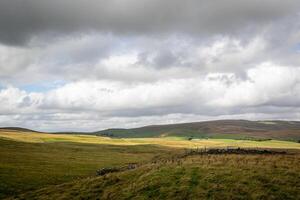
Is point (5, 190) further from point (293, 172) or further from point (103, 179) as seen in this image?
point (293, 172)

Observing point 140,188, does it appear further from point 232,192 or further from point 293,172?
point 293,172

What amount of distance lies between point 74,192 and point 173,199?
499 inches

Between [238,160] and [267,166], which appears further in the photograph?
[238,160]

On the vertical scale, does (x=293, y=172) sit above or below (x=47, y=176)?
above

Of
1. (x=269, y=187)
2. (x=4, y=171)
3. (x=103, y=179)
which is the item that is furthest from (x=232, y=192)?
(x=4, y=171)

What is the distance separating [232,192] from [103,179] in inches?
668

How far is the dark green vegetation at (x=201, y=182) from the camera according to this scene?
98.8ft

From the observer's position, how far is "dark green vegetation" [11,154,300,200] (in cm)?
3011

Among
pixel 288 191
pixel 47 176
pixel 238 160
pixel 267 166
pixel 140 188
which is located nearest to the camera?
pixel 288 191

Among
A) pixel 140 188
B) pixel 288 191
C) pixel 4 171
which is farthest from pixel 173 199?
pixel 4 171

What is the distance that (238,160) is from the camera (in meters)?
40.8

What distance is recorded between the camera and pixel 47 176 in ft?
178

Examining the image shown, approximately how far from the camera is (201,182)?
108 ft

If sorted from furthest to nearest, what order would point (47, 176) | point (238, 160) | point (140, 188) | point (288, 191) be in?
point (47, 176) < point (238, 160) < point (140, 188) < point (288, 191)
